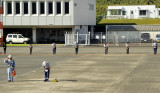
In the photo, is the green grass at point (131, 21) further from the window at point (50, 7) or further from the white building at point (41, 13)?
the window at point (50, 7)

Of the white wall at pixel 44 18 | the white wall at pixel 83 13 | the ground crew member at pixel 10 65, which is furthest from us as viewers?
the white wall at pixel 83 13

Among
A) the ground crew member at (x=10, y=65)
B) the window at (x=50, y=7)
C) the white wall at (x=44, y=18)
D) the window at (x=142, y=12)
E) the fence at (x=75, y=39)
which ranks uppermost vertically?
the window at (x=142, y=12)

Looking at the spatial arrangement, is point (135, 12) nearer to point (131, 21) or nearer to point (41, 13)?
point (131, 21)

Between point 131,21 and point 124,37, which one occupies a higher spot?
point 131,21

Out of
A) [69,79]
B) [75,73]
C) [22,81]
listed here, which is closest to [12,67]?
[22,81]

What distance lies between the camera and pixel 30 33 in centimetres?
7075

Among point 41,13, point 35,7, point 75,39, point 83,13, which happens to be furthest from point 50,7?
point 75,39

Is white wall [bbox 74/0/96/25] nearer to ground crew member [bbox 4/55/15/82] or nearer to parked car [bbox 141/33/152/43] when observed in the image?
parked car [bbox 141/33/152/43]

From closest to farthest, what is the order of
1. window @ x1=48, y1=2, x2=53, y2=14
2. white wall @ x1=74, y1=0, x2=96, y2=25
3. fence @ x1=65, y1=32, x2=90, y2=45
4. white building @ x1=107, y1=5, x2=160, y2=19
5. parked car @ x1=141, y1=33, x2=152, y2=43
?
fence @ x1=65, y1=32, x2=90, y2=45, window @ x1=48, y1=2, x2=53, y2=14, parked car @ x1=141, y1=33, x2=152, y2=43, white wall @ x1=74, y1=0, x2=96, y2=25, white building @ x1=107, y1=5, x2=160, y2=19

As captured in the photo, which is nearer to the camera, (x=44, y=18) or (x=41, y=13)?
(x=44, y=18)

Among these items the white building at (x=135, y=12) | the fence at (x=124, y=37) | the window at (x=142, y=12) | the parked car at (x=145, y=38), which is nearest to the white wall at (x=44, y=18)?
the fence at (x=124, y=37)

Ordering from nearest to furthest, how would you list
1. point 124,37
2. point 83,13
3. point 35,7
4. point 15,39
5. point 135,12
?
point 124,37 < point 15,39 < point 35,7 < point 83,13 < point 135,12

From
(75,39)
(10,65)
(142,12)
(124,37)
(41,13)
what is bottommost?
(10,65)

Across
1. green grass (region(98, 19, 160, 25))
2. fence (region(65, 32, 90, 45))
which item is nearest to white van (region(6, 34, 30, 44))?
fence (region(65, 32, 90, 45))
